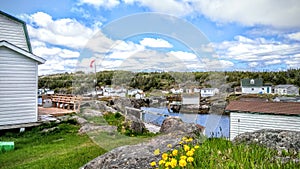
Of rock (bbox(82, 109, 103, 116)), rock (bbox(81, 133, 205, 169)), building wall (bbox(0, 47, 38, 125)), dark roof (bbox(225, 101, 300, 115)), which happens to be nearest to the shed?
dark roof (bbox(225, 101, 300, 115))

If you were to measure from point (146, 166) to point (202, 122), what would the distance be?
455 centimetres

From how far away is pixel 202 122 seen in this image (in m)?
6.82

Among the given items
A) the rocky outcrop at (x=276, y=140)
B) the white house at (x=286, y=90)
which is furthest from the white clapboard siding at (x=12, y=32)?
the white house at (x=286, y=90)

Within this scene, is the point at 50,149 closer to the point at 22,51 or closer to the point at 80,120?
the point at 80,120

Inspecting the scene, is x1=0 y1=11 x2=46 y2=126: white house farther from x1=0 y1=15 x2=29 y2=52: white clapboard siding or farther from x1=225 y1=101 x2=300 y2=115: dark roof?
x1=225 y1=101 x2=300 y2=115: dark roof

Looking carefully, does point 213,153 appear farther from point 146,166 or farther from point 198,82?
point 198,82

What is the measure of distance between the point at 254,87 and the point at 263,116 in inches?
195

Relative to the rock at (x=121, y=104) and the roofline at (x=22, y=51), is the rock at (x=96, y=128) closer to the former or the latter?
the rock at (x=121, y=104)

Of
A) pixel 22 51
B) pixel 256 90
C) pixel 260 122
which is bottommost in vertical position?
pixel 260 122

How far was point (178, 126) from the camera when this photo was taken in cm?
686

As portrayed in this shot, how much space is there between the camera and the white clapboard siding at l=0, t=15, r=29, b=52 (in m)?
8.75

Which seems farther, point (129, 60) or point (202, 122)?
point (202, 122)

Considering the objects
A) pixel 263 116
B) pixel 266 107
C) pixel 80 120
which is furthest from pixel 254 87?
pixel 80 120

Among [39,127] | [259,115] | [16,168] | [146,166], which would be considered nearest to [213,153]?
[146,166]
